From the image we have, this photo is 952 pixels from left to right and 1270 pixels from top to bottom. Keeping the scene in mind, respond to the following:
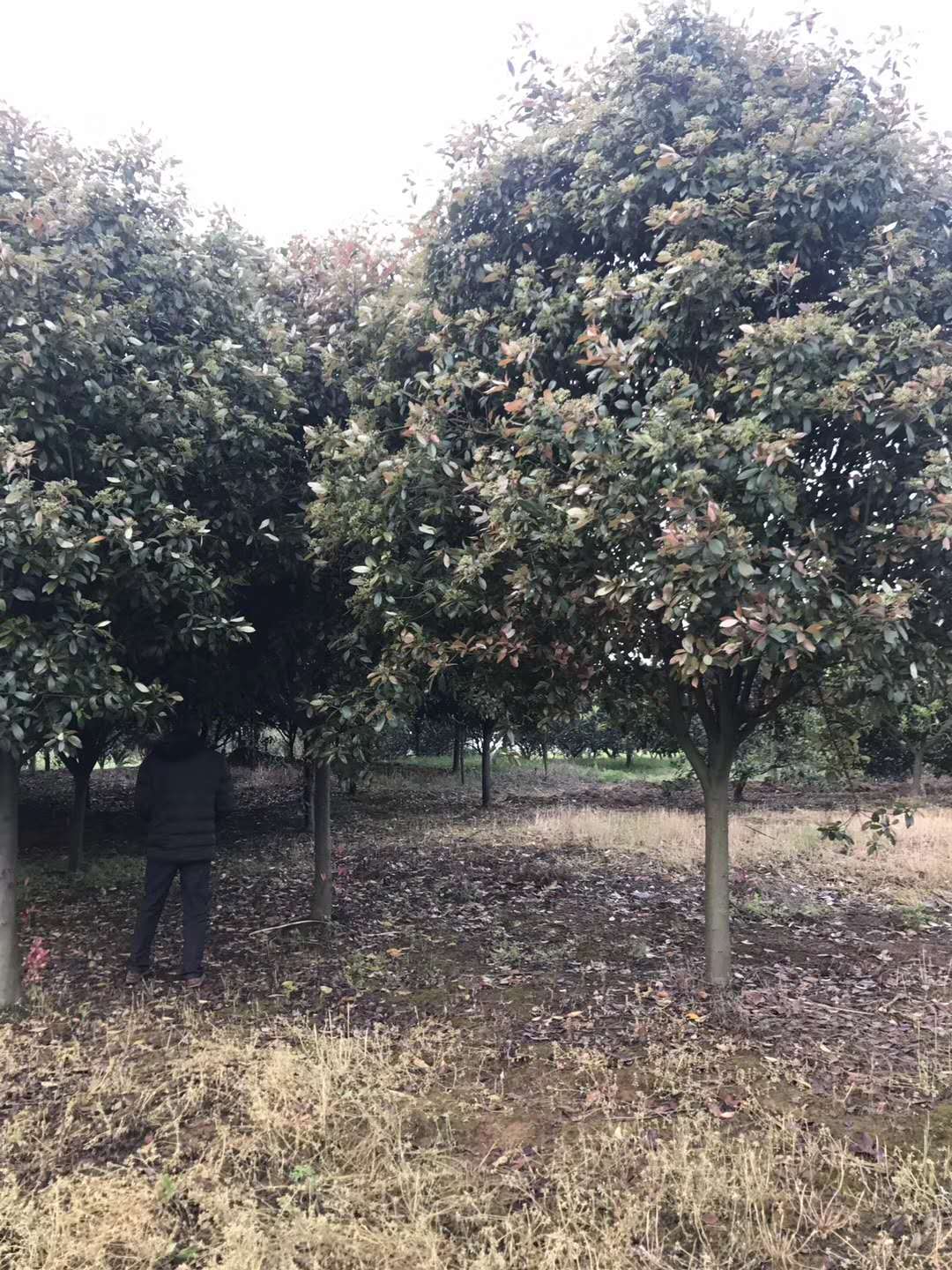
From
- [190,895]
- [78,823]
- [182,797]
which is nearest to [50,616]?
[182,797]

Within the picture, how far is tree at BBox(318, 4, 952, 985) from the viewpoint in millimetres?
3971

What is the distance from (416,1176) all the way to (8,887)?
3619mm

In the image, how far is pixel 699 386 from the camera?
4523mm

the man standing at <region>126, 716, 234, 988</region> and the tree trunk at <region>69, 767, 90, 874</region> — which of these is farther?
the tree trunk at <region>69, 767, 90, 874</region>

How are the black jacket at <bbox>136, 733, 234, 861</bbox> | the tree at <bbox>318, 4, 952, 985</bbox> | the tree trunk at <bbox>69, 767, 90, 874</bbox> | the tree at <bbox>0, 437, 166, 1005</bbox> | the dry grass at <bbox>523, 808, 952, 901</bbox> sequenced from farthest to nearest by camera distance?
the tree trunk at <bbox>69, 767, 90, 874</bbox> → the dry grass at <bbox>523, 808, 952, 901</bbox> → the black jacket at <bbox>136, 733, 234, 861</bbox> → the tree at <bbox>0, 437, 166, 1005</bbox> → the tree at <bbox>318, 4, 952, 985</bbox>

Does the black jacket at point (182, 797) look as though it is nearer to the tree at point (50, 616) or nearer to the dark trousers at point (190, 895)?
the dark trousers at point (190, 895)

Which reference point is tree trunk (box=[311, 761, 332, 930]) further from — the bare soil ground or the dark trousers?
the dark trousers

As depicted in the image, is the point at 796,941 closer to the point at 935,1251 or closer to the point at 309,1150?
the point at 935,1251

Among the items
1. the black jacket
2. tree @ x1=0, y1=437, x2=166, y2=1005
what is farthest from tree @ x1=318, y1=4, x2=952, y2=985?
the black jacket

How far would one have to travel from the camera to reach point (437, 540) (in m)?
5.31

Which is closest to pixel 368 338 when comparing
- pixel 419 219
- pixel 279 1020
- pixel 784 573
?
pixel 419 219

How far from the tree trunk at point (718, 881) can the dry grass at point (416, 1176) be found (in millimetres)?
1337

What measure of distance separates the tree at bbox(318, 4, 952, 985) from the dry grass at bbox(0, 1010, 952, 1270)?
6.97ft

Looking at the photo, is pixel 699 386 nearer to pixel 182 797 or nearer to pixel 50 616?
pixel 50 616
